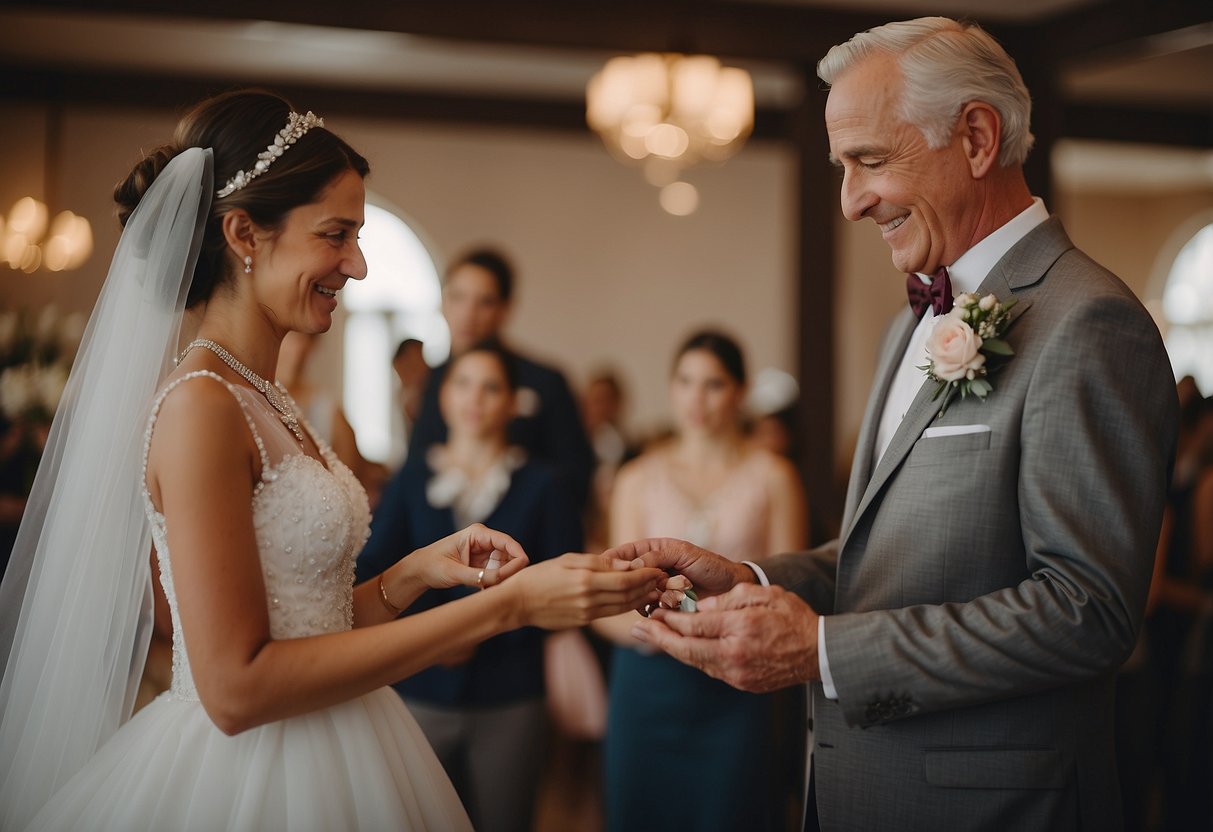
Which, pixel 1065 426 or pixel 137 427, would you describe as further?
pixel 137 427

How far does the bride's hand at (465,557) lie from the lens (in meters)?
1.97

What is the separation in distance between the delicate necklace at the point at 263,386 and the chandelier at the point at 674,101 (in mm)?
4361

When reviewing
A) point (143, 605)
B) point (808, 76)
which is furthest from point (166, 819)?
point (808, 76)

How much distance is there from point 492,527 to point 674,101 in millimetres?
3315

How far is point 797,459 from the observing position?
5.70 meters

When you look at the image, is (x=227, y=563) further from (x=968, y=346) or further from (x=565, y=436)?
(x=565, y=436)

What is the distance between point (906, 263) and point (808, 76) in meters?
4.74

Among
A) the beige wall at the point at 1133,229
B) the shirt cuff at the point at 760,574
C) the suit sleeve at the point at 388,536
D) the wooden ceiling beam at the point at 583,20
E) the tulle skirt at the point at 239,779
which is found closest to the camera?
the tulle skirt at the point at 239,779

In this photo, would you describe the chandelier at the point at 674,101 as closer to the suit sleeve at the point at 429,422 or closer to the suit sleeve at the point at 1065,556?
the suit sleeve at the point at 429,422

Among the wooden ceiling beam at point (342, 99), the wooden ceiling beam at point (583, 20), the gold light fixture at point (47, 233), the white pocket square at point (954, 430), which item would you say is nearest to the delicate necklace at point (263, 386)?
the white pocket square at point (954, 430)

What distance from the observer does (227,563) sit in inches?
64.4

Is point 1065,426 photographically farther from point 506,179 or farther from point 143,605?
point 506,179

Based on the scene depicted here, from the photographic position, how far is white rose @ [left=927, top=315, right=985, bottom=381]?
1764 millimetres

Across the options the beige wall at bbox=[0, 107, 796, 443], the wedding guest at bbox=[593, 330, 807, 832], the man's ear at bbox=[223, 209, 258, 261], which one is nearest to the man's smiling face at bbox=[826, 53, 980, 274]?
the man's ear at bbox=[223, 209, 258, 261]
